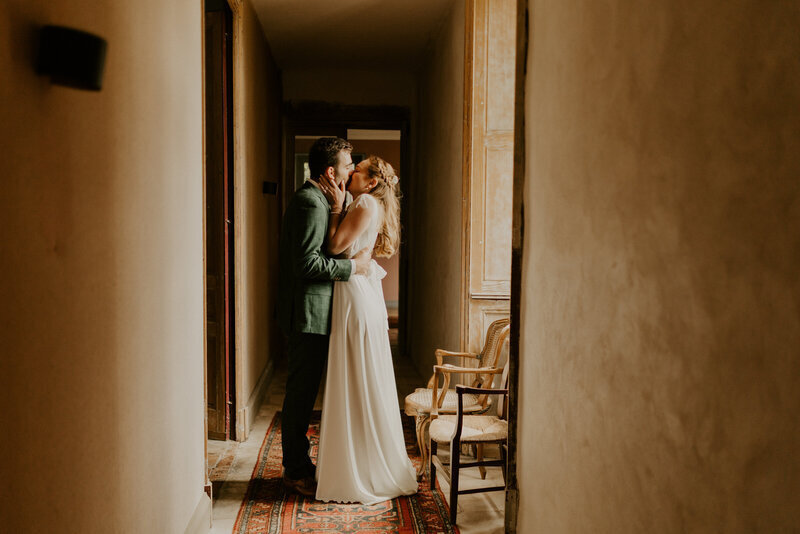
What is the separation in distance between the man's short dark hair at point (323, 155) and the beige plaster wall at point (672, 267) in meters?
1.45

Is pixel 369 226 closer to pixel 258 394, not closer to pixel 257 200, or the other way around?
pixel 257 200

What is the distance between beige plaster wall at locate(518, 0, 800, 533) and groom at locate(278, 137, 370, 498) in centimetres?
136

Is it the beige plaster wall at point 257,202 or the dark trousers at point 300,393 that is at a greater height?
the beige plaster wall at point 257,202

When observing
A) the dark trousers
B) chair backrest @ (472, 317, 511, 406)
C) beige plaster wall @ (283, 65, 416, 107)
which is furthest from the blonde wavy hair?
beige plaster wall @ (283, 65, 416, 107)

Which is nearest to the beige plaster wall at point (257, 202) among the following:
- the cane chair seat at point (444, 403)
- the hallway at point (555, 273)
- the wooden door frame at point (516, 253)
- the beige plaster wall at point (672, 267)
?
the cane chair seat at point (444, 403)

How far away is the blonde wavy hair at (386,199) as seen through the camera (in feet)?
10.8

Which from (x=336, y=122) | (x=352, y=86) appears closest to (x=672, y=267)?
(x=336, y=122)

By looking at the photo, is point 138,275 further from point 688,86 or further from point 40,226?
point 688,86

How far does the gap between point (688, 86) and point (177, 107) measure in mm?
1739

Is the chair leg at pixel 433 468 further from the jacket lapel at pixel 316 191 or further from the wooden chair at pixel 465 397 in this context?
the jacket lapel at pixel 316 191

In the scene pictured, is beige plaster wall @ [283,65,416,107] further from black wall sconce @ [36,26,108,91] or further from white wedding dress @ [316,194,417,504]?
black wall sconce @ [36,26,108,91]

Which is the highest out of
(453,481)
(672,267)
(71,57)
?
(71,57)

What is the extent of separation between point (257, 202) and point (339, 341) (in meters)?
2.21

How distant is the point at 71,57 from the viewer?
1.25 meters
